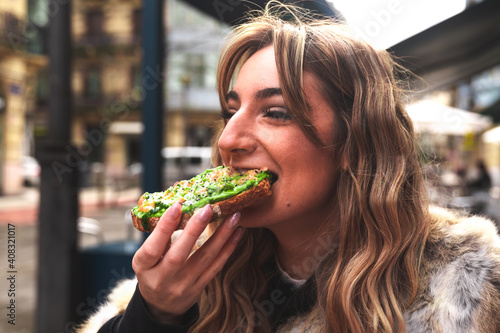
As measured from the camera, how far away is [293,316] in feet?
5.61

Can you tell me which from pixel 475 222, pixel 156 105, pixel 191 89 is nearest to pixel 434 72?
pixel 156 105

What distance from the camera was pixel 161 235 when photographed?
54.6 inches

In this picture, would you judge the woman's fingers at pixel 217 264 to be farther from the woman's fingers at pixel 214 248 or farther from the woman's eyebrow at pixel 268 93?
the woman's eyebrow at pixel 268 93

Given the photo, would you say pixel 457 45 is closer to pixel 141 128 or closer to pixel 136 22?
pixel 141 128

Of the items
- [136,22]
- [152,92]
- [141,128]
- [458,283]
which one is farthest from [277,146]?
[136,22]

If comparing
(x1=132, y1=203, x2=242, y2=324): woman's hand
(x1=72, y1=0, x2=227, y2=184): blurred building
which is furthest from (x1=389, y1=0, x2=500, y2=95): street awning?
(x1=72, y1=0, x2=227, y2=184): blurred building

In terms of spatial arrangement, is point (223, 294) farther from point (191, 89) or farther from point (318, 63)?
point (191, 89)

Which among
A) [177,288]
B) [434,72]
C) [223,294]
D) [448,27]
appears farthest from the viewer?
[434,72]

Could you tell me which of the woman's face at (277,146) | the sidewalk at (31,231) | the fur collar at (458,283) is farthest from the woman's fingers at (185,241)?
the sidewalk at (31,231)

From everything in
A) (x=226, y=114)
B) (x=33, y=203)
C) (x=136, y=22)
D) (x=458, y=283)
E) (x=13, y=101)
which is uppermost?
(x=136, y=22)

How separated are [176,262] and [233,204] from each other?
0.34 meters

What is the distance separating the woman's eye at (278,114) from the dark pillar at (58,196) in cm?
264

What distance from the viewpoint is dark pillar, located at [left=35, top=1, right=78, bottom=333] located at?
371 centimetres

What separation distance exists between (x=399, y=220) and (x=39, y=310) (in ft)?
11.6
